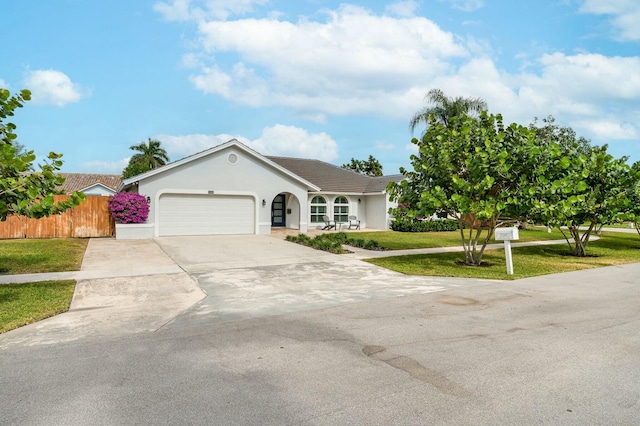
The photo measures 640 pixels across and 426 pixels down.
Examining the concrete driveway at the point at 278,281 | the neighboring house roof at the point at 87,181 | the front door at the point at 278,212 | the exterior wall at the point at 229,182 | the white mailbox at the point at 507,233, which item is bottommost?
the concrete driveway at the point at 278,281

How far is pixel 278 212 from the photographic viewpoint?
27281 millimetres

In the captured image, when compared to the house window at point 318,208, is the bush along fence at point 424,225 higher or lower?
lower

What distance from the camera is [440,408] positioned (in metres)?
3.72

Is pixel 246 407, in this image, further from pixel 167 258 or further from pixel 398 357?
pixel 167 258

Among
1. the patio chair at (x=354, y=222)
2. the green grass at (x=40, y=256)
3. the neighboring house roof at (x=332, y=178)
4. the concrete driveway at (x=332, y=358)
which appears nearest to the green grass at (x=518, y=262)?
the concrete driveway at (x=332, y=358)

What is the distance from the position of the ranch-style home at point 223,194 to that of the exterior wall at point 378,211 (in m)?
0.10

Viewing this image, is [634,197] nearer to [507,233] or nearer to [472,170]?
[507,233]

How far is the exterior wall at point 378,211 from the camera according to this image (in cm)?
2683

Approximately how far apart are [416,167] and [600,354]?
8.59 m

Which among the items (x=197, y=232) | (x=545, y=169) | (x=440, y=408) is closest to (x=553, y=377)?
(x=440, y=408)

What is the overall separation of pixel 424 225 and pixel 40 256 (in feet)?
66.6

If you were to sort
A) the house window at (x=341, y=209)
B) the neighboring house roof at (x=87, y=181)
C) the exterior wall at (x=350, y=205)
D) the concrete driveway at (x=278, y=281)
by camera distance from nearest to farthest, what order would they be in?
the concrete driveway at (x=278, y=281) → the exterior wall at (x=350, y=205) → the house window at (x=341, y=209) → the neighboring house roof at (x=87, y=181)

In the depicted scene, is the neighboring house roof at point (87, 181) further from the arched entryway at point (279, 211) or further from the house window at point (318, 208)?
the house window at point (318, 208)

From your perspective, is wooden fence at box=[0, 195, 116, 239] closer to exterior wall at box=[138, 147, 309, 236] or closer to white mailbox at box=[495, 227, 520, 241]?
exterior wall at box=[138, 147, 309, 236]
